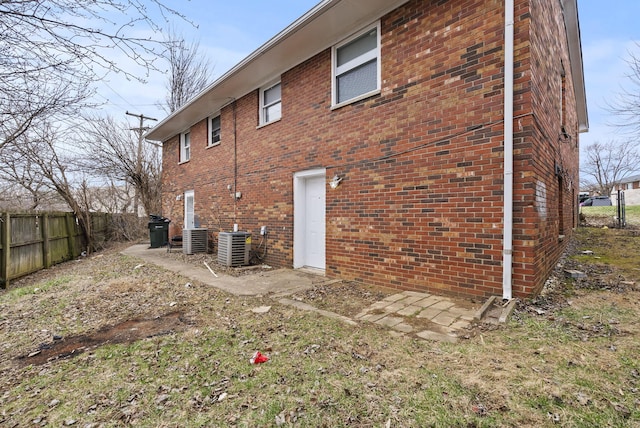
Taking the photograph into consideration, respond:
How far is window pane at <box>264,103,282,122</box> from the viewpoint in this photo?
7965 mm

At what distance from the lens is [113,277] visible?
22.1 ft

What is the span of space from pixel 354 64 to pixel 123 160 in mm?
14664

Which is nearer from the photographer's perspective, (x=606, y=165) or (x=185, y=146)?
(x=185, y=146)

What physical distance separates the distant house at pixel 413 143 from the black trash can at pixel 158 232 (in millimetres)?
6030

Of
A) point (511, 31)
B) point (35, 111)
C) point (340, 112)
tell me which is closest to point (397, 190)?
point (340, 112)

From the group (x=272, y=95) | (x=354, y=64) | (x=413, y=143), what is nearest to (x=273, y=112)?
(x=272, y=95)

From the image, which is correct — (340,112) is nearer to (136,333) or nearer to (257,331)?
(257,331)

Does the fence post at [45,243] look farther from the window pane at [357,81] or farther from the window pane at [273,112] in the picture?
the window pane at [357,81]

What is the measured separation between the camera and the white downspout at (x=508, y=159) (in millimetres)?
3895

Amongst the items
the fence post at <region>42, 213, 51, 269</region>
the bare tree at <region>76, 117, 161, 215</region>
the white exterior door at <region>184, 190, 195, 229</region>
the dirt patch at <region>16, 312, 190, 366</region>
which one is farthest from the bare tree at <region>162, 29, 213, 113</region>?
the dirt patch at <region>16, 312, 190, 366</region>

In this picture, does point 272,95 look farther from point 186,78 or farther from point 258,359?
point 186,78

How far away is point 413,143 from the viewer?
4898mm

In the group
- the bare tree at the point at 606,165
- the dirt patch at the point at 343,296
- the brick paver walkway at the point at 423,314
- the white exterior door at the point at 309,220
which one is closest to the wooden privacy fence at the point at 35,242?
the white exterior door at the point at 309,220

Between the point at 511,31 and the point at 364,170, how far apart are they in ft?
9.20
